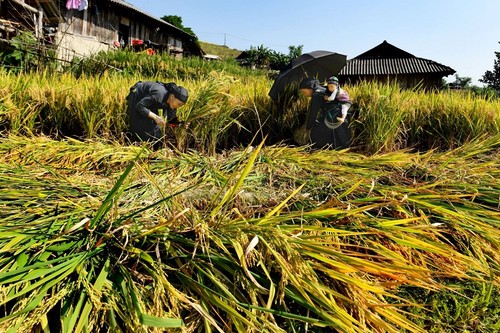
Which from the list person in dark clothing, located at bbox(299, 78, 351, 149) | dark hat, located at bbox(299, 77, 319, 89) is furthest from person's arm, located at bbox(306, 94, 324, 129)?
dark hat, located at bbox(299, 77, 319, 89)

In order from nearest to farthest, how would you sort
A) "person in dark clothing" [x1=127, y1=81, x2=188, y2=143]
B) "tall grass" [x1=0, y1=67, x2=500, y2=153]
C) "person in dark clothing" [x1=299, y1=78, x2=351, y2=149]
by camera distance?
"person in dark clothing" [x1=127, y1=81, x2=188, y2=143] < "tall grass" [x1=0, y1=67, x2=500, y2=153] < "person in dark clothing" [x1=299, y1=78, x2=351, y2=149]

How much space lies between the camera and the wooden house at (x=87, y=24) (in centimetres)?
1106

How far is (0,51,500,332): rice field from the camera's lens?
1.13 m

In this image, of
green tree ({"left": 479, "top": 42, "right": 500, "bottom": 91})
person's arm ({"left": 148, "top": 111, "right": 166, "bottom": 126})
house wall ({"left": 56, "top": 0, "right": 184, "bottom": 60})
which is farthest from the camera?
green tree ({"left": 479, "top": 42, "right": 500, "bottom": 91})

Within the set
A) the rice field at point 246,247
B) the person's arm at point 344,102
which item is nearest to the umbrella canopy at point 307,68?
the person's arm at point 344,102

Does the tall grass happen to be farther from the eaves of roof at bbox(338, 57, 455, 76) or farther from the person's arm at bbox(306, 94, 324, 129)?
the eaves of roof at bbox(338, 57, 455, 76)

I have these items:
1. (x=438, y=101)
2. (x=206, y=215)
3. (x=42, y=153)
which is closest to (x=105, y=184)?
(x=206, y=215)

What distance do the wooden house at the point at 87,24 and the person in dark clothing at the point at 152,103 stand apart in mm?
7227

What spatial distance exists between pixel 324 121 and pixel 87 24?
15754 millimetres

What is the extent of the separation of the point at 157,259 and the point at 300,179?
4.03 ft

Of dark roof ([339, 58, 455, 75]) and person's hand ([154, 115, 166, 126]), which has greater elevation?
dark roof ([339, 58, 455, 75])

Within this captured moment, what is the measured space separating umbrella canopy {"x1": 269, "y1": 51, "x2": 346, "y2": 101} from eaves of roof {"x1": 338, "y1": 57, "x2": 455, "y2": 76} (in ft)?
48.9

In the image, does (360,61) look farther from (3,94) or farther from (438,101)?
(3,94)

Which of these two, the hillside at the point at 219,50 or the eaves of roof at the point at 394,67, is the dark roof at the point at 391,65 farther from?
the hillside at the point at 219,50
